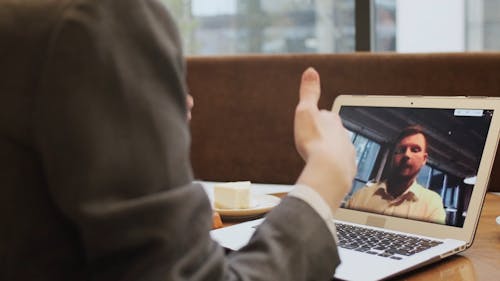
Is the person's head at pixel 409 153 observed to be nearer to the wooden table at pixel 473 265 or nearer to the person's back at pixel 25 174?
the wooden table at pixel 473 265

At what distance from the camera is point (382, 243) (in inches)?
46.2

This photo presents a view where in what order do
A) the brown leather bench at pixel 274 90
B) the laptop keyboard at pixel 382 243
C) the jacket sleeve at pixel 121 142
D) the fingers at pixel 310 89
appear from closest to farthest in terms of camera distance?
the jacket sleeve at pixel 121 142 → the fingers at pixel 310 89 → the laptop keyboard at pixel 382 243 → the brown leather bench at pixel 274 90

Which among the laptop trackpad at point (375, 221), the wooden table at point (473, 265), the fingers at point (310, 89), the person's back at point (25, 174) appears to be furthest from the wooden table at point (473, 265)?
the person's back at point (25, 174)

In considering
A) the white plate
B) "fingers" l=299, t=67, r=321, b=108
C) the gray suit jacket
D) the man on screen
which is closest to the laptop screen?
the man on screen

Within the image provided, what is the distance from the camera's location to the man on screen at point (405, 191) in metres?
1.26

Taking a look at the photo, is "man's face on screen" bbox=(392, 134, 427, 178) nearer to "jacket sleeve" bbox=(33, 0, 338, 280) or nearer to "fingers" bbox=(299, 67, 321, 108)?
"fingers" bbox=(299, 67, 321, 108)

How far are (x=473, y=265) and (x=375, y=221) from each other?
0.79 ft

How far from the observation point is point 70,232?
681mm

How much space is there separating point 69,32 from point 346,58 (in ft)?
4.57

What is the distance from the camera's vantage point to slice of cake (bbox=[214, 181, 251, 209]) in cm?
146

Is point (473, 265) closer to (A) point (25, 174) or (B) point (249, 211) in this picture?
(B) point (249, 211)

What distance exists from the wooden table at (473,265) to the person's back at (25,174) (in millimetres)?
542

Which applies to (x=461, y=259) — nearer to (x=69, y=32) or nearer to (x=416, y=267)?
(x=416, y=267)

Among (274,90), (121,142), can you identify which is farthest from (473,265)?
(274,90)
